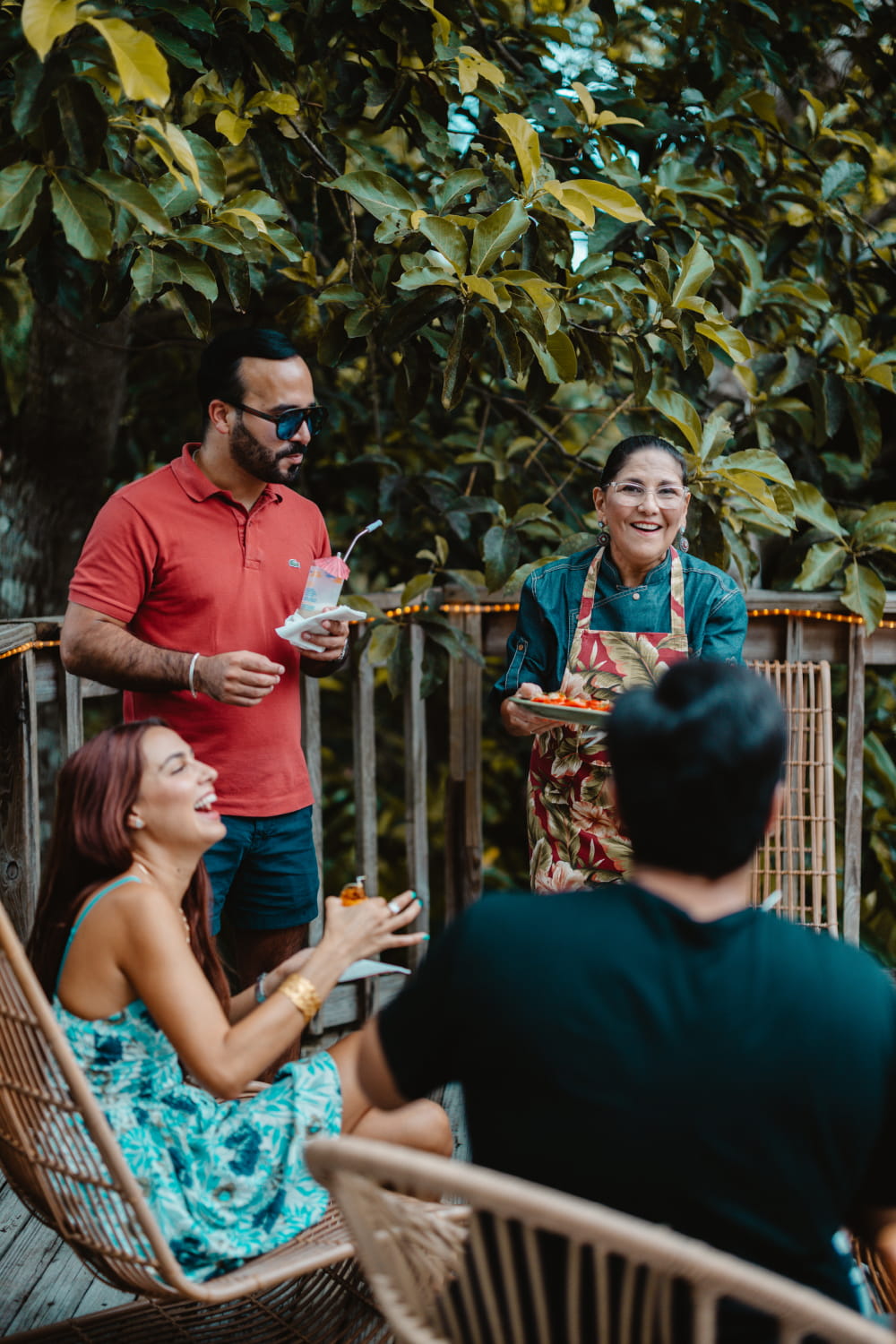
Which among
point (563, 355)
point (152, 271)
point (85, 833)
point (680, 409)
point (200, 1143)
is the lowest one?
point (200, 1143)

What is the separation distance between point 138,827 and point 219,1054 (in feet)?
1.17

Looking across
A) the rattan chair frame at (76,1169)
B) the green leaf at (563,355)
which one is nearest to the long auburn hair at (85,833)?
the rattan chair frame at (76,1169)

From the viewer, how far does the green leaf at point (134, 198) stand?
2033mm

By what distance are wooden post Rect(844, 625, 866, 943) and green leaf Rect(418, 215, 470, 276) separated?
1.56 metres

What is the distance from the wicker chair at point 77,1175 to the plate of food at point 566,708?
36.7 inches

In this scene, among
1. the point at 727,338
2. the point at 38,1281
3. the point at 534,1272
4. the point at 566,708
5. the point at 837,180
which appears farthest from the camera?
the point at 837,180

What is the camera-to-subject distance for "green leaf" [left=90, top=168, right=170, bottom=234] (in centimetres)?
203

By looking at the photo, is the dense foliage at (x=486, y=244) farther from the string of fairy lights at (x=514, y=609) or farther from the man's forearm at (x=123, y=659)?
the man's forearm at (x=123, y=659)

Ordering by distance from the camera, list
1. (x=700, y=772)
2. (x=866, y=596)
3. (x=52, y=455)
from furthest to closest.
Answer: (x=52, y=455), (x=866, y=596), (x=700, y=772)

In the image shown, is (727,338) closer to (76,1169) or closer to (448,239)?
(448,239)

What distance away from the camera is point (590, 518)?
3668 millimetres

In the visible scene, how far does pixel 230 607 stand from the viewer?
7.94 feet

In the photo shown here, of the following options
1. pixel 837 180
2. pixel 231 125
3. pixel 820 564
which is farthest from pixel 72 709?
pixel 837 180

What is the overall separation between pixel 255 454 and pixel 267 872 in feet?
2.86
